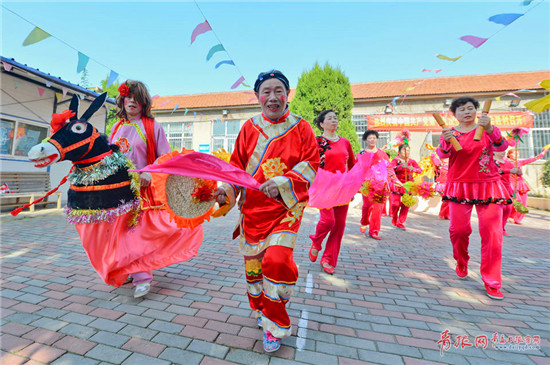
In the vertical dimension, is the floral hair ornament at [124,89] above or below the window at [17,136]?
below

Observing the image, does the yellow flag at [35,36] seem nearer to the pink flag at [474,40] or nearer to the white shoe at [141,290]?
the white shoe at [141,290]

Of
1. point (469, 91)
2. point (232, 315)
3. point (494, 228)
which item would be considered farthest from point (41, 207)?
point (469, 91)

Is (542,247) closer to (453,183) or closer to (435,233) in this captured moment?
(435,233)

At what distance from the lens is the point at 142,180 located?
9.37 feet

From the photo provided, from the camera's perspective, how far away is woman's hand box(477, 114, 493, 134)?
9.70ft

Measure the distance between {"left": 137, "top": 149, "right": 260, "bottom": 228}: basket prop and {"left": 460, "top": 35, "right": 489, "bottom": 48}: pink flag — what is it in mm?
4744

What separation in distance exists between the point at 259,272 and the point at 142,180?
65.7 inches

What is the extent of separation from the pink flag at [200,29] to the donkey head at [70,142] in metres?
3.02

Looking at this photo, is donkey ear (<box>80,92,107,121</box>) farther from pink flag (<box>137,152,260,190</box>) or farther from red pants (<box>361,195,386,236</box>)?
red pants (<box>361,195,386,236</box>)

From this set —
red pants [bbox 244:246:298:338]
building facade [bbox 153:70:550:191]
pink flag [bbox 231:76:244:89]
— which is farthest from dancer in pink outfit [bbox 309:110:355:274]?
building facade [bbox 153:70:550:191]

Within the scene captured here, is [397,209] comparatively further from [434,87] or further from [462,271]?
[434,87]

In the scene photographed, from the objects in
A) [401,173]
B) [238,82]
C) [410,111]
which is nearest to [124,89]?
[238,82]

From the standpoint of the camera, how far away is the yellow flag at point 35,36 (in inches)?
174

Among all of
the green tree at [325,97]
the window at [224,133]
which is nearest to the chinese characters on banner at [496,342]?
the green tree at [325,97]
